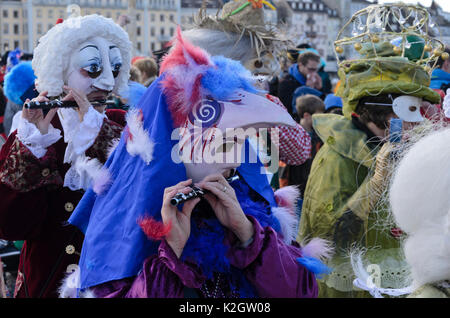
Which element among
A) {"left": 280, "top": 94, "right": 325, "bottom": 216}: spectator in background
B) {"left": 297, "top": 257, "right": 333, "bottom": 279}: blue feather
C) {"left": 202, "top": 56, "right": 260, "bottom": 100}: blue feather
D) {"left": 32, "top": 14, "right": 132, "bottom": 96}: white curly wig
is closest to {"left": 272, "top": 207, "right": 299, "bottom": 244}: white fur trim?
{"left": 297, "top": 257, "right": 333, "bottom": 279}: blue feather

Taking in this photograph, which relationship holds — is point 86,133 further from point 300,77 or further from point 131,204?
point 300,77

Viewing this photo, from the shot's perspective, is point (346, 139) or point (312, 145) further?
point (312, 145)

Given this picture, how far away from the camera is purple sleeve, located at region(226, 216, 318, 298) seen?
1922mm

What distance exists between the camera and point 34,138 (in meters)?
2.67

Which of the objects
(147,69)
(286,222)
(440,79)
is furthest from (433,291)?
(147,69)

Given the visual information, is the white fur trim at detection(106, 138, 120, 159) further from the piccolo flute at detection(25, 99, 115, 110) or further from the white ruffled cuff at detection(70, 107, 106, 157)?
the piccolo flute at detection(25, 99, 115, 110)

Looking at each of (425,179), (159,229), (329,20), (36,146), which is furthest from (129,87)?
(329,20)

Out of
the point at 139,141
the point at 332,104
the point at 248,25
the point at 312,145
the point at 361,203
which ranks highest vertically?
the point at 248,25

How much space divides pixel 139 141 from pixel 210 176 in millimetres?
256

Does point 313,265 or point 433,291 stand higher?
point 433,291

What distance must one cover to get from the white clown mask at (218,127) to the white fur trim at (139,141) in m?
0.11

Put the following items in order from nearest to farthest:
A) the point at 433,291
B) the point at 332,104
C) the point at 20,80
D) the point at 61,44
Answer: the point at 433,291
the point at 61,44
the point at 20,80
the point at 332,104

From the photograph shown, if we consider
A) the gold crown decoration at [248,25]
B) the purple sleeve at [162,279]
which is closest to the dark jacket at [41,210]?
the gold crown decoration at [248,25]

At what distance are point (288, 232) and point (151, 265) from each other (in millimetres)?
548
